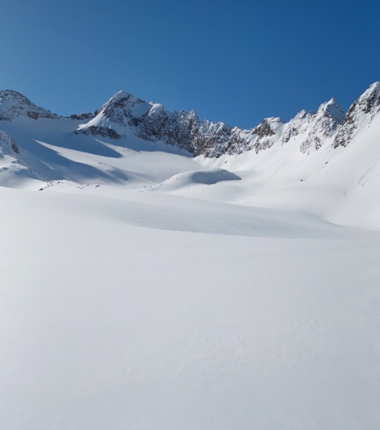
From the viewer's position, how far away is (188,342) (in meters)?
2.10

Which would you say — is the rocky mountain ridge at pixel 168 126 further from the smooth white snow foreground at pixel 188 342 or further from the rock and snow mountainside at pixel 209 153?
the smooth white snow foreground at pixel 188 342

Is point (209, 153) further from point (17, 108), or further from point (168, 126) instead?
point (17, 108)

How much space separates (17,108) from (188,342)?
10921 centimetres

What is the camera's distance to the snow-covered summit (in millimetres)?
85075

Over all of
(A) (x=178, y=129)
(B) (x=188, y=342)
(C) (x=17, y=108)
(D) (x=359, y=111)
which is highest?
(C) (x=17, y=108)

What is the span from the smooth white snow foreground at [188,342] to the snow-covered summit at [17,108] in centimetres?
10049

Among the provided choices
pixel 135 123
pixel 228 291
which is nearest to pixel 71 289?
pixel 228 291

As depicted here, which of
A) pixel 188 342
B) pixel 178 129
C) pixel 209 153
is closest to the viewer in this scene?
pixel 188 342

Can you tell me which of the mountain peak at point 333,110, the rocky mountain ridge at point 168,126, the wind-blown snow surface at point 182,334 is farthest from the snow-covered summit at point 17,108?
the wind-blown snow surface at point 182,334

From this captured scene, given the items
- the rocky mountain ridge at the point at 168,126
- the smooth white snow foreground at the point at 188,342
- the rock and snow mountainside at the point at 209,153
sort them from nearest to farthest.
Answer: the smooth white snow foreground at the point at 188,342 < the rock and snow mountainside at the point at 209,153 < the rocky mountain ridge at the point at 168,126

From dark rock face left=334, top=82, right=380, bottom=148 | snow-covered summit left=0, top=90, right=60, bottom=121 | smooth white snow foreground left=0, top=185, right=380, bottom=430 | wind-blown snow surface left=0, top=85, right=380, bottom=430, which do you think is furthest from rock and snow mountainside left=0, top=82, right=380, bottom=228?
smooth white snow foreground left=0, top=185, right=380, bottom=430

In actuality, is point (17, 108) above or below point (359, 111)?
above

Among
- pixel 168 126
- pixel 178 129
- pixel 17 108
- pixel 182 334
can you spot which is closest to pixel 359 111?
pixel 182 334

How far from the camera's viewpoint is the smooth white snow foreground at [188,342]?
4.87 feet
